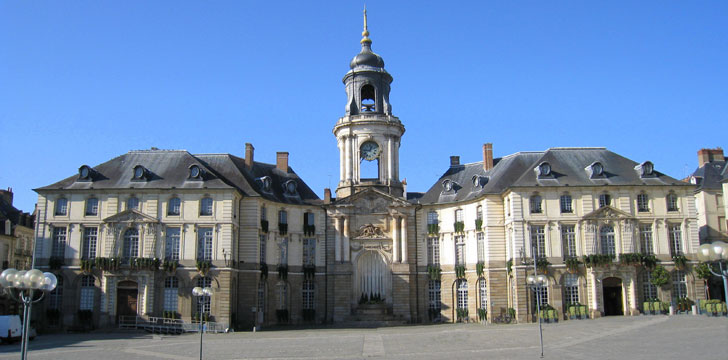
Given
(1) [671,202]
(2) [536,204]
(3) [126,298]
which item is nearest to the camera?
(3) [126,298]

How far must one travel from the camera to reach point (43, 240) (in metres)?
42.0

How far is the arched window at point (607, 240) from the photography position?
41.8 m

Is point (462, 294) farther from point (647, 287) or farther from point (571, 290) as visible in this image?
point (647, 287)

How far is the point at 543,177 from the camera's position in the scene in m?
43.3

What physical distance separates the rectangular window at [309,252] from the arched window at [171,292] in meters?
9.56

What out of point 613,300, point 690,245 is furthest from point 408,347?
point 690,245

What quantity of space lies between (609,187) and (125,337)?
99.9ft

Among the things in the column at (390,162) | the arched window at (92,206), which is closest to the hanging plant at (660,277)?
the column at (390,162)

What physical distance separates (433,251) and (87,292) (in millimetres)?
23207

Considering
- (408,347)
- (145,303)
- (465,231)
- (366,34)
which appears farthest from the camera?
(366,34)

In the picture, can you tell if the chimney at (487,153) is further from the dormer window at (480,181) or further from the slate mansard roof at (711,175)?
the slate mansard roof at (711,175)

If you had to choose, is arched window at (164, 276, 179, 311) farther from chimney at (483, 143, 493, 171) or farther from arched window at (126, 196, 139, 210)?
chimney at (483, 143, 493, 171)

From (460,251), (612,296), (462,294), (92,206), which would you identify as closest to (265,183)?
(92,206)

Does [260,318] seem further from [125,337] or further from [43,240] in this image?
[43,240]
